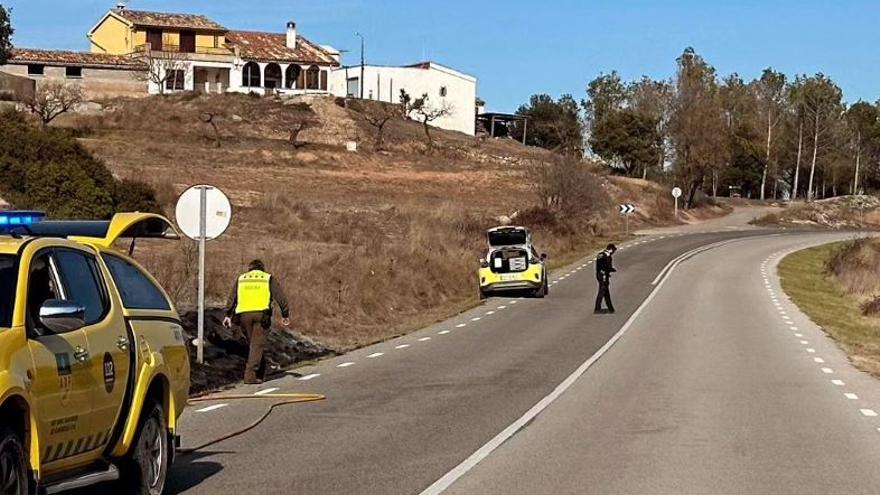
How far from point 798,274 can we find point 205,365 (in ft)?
133

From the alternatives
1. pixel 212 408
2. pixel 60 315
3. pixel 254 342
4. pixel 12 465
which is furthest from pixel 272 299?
pixel 12 465

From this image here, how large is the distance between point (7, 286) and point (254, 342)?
10293 millimetres

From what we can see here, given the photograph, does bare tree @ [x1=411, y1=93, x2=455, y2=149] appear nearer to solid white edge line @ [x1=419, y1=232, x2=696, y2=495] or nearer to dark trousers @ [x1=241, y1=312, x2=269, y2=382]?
solid white edge line @ [x1=419, y1=232, x2=696, y2=495]

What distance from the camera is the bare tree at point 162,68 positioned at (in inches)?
3711

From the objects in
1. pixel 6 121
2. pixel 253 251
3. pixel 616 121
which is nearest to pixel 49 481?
pixel 253 251

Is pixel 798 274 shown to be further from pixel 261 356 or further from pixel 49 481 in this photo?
pixel 49 481

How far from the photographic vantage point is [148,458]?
909 centimetres

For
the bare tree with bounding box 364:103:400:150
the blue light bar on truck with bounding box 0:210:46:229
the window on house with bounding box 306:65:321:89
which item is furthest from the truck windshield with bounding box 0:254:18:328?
the window on house with bounding box 306:65:321:89

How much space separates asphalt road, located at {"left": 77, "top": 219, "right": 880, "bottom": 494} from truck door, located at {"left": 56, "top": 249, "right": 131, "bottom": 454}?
1.62 metres

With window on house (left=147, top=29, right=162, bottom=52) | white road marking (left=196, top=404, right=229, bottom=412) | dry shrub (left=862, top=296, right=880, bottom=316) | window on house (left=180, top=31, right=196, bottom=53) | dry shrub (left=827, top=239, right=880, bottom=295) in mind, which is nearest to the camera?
white road marking (left=196, top=404, right=229, bottom=412)

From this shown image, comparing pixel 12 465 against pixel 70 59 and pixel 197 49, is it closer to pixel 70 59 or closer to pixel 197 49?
pixel 70 59

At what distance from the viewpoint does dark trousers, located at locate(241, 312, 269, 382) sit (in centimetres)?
1775

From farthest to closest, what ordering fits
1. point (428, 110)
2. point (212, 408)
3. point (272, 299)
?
point (428, 110) → point (272, 299) → point (212, 408)

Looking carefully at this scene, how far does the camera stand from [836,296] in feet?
152
